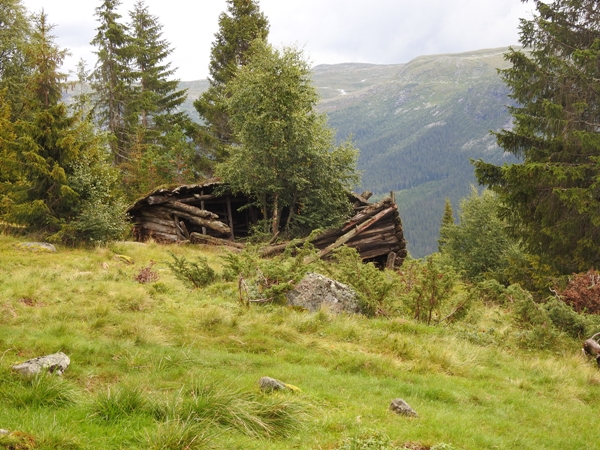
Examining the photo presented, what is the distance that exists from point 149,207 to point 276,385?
23709 millimetres

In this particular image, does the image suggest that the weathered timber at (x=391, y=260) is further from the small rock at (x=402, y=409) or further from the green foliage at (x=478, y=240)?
the small rock at (x=402, y=409)

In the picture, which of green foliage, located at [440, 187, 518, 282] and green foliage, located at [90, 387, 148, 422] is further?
green foliage, located at [440, 187, 518, 282]

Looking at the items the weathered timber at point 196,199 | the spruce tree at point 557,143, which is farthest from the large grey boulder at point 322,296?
the weathered timber at point 196,199

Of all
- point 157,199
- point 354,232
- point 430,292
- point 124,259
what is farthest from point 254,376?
point 157,199

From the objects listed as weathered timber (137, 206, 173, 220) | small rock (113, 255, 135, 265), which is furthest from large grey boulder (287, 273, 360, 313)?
weathered timber (137, 206, 173, 220)

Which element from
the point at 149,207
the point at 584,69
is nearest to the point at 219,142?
the point at 149,207

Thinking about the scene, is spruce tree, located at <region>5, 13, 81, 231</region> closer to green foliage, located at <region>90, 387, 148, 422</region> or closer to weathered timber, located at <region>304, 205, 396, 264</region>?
weathered timber, located at <region>304, 205, 396, 264</region>

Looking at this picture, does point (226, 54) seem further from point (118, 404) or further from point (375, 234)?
point (118, 404)

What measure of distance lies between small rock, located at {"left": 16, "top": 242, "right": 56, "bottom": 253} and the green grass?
5201 millimetres

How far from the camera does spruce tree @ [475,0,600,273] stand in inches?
682

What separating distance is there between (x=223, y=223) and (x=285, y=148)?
5.99 metres

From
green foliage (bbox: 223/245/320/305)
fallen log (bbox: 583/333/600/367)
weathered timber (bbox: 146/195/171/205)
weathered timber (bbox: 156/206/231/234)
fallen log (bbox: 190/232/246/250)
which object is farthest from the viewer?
weathered timber (bbox: 146/195/171/205)

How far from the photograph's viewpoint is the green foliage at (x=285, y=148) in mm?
24625

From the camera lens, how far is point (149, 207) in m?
28.0
